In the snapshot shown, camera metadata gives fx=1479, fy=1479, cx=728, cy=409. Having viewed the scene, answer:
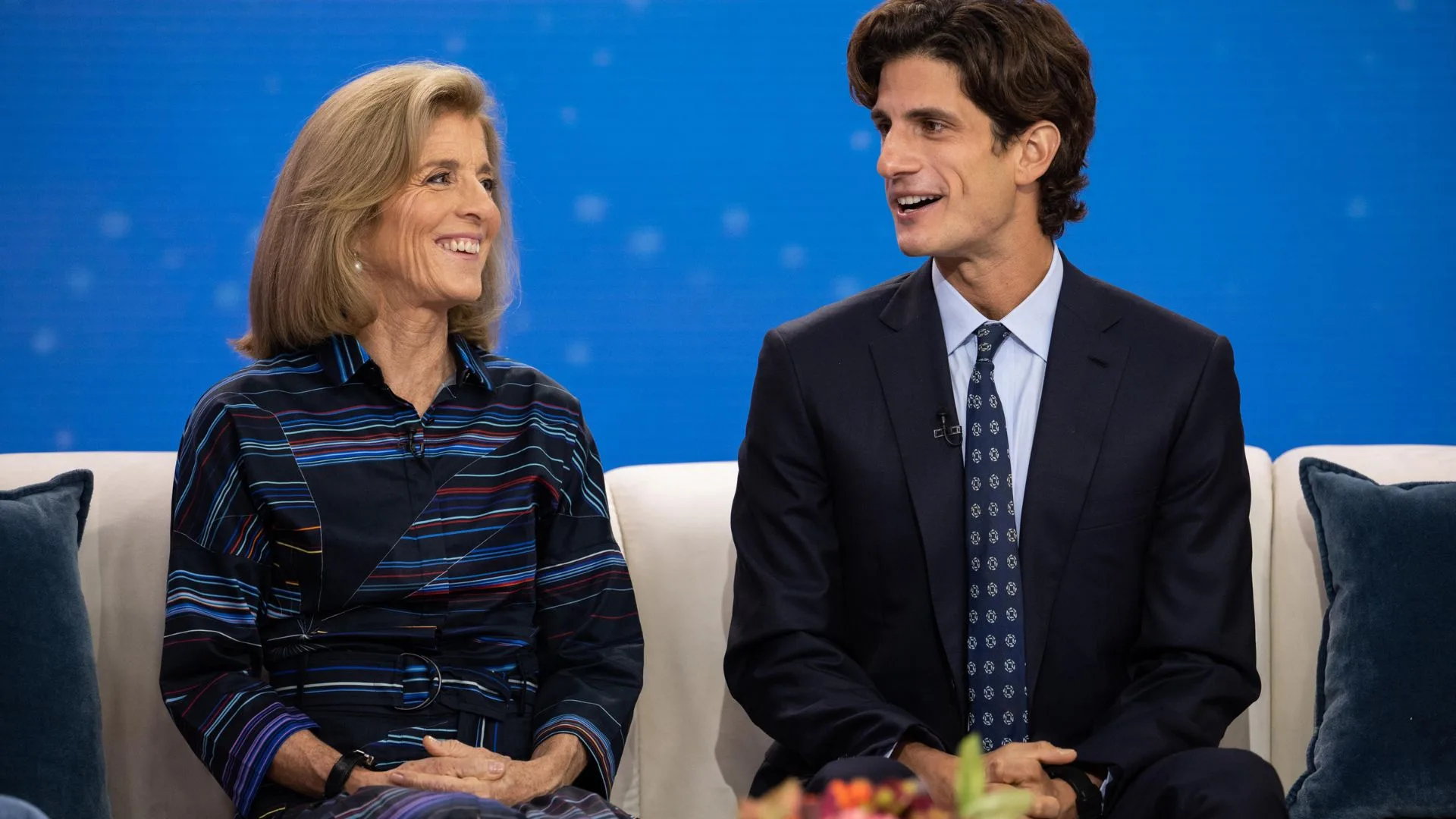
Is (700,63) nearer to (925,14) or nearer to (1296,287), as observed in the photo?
(925,14)

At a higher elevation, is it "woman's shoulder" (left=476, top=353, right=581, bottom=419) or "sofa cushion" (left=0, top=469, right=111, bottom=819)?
"woman's shoulder" (left=476, top=353, right=581, bottom=419)

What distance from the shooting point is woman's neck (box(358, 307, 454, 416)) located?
7.66 ft

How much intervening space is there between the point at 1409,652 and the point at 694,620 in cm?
117

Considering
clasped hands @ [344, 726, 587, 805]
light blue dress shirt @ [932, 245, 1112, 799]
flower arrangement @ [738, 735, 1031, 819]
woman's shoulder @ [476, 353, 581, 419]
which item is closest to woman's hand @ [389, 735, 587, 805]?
clasped hands @ [344, 726, 587, 805]

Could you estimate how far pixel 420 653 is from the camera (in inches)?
88.1

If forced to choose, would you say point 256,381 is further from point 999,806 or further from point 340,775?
point 999,806

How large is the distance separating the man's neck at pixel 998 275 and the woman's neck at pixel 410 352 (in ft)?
2.72

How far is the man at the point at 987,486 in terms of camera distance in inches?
86.4

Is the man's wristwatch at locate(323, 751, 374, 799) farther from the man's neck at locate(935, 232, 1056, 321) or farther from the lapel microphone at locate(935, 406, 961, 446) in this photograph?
the man's neck at locate(935, 232, 1056, 321)

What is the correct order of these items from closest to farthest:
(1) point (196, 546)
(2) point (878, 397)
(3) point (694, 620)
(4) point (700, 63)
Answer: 1. (1) point (196, 546)
2. (2) point (878, 397)
3. (3) point (694, 620)
4. (4) point (700, 63)

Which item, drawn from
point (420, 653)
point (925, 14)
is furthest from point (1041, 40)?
point (420, 653)

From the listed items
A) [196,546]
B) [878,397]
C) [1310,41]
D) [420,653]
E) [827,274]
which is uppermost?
[1310,41]

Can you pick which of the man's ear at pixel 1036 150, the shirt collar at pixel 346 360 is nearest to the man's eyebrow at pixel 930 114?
the man's ear at pixel 1036 150

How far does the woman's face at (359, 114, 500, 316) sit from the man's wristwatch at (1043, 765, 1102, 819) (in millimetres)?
1151
